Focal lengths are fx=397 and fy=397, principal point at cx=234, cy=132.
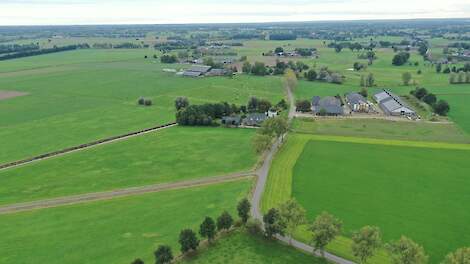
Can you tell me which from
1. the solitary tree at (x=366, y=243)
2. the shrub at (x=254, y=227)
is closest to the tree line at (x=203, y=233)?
the shrub at (x=254, y=227)

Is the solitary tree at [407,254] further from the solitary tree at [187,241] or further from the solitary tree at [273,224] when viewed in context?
the solitary tree at [187,241]

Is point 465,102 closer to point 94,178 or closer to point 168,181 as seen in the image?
point 168,181

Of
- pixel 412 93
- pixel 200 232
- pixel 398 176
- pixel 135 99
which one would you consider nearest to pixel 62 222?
pixel 200 232

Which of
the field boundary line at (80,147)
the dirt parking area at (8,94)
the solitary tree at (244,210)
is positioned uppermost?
the dirt parking area at (8,94)

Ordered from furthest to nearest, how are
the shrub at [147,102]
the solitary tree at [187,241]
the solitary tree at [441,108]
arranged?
1. the shrub at [147,102]
2. the solitary tree at [441,108]
3. the solitary tree at [187,241]

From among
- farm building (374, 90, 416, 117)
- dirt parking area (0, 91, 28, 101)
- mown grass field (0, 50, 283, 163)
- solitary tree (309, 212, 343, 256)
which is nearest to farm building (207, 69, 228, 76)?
mown grass field (0, 50, 283, 163)

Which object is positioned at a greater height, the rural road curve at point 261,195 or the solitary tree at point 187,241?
the solitary tree at point 187,241

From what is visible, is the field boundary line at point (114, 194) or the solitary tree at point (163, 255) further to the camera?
the field boundary line at point (114, 194)
